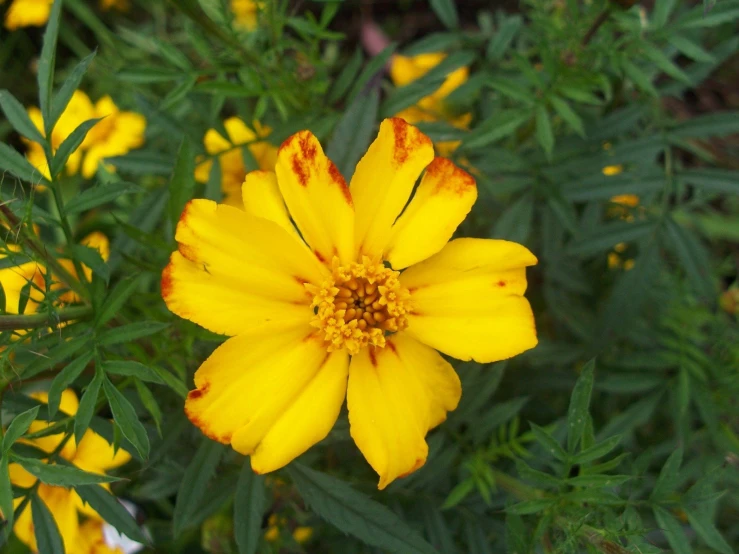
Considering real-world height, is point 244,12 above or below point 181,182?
below

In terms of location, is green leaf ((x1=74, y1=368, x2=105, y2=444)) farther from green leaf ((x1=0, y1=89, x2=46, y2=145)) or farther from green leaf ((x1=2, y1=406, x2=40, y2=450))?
green leaf ((x1=0, y1=89, x2=46, y2=145))

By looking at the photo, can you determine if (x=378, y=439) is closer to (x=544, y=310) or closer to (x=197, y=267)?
Answer: (x=197, y=267)

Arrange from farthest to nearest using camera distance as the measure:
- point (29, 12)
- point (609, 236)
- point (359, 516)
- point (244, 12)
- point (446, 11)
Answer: point (29, 12)
point (244, 12)
point (446, 11)
point (609, 236)
point (359, 516)

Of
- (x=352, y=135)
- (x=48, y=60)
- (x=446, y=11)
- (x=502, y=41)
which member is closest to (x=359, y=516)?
(x=352, y=135)

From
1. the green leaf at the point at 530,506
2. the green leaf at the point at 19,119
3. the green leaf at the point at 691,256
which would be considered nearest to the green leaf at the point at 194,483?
the green leaf at the point at 530,506

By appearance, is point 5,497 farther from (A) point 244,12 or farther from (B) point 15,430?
(A) point 244,12

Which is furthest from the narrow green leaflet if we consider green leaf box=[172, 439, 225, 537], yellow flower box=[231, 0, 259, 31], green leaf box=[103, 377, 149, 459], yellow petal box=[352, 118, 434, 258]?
yellow flower box=[231, 0, 259, 31]
